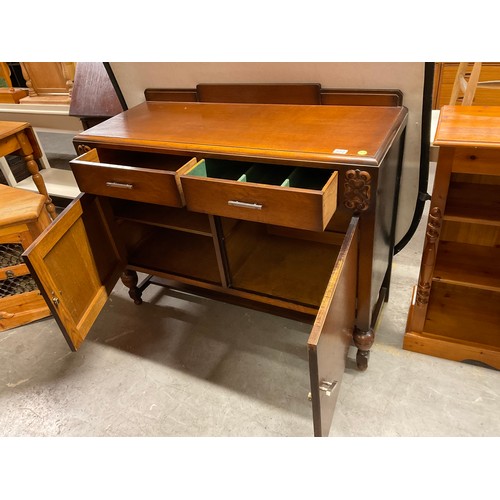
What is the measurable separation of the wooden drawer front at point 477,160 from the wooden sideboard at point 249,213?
17 centimetres

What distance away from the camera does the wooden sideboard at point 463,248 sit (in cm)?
100

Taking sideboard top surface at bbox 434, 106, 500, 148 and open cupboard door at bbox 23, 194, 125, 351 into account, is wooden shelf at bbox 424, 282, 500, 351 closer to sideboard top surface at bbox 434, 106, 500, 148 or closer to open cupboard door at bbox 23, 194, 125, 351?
sideboard top surface at bbox 434, 106, 500, 148

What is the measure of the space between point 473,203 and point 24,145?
215cm

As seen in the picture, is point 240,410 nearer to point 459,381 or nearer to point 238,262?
point 238,262

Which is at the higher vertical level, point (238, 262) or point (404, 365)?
point (238, 262)

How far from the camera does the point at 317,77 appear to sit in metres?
1.31

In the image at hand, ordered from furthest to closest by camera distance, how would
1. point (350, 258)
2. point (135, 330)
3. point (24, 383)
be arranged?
point (135, 330), point (24, 383), point (350, 258)

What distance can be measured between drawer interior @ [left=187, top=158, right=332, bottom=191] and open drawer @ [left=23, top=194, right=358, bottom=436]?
24cm

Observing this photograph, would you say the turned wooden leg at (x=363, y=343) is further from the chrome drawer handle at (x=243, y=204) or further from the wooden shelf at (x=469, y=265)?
the chrome drawer handle at (x=243, y=204)

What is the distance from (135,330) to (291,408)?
2.44 ft

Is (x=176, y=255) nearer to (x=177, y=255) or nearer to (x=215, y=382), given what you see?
(x=177, y=255)

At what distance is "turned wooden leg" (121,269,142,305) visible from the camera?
1689 mm

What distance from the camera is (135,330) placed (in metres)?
1.70
